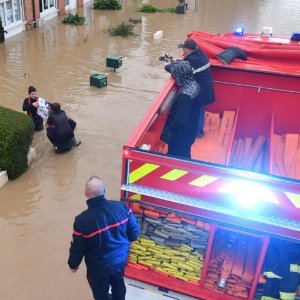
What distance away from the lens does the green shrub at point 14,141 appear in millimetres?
6781

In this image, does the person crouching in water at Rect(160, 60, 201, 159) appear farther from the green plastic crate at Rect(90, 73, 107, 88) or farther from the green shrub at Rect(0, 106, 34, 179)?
the green plastic crate at Rect(90, 73, 107, 88)

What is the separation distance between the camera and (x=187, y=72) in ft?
16.6

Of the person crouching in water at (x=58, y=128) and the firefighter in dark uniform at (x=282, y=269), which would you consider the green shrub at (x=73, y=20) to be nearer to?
the person crouching in water at (x=58, y=128)

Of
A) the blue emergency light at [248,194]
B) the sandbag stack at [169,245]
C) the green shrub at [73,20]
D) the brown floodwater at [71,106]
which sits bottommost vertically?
the brown floodwater at [71,106]

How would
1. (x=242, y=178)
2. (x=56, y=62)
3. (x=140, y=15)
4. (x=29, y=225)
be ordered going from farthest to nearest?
(x=140, y=15)
(x=56, y=62)
(x=29, y=225)
(x=242, y=178)

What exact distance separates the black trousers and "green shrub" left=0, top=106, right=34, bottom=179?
374cm

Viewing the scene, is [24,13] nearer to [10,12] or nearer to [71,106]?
[10,12]

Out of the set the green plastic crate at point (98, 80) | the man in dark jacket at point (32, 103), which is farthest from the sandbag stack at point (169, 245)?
the green plastic crate at point (98, 80)

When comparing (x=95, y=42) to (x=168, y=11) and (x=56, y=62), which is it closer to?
(x=56, y=62)

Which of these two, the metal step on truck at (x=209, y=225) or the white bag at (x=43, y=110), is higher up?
the metal step on truck at (x=209, y=225)

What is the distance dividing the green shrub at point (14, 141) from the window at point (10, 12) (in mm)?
9829

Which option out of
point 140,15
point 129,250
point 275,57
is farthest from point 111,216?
point 140,15

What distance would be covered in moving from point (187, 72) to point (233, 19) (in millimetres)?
18272

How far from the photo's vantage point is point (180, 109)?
498 cm
